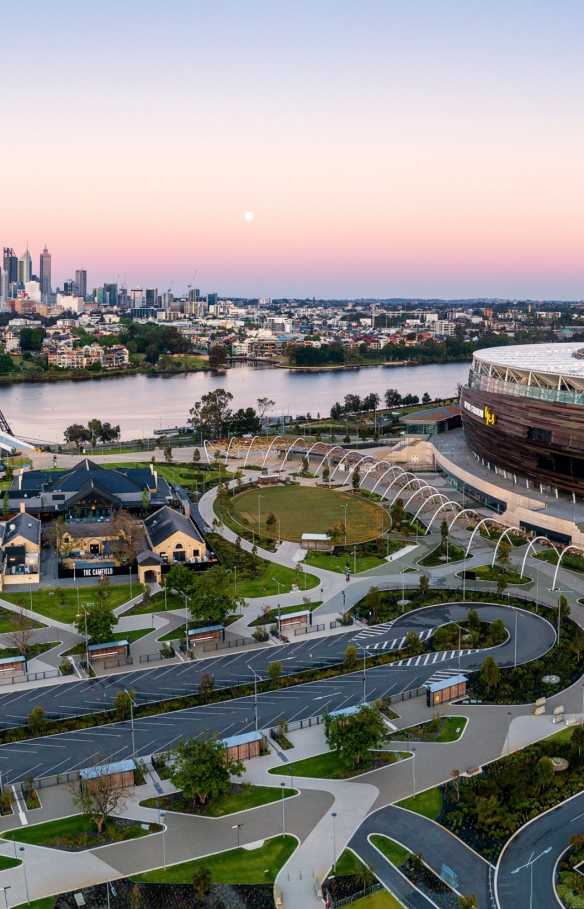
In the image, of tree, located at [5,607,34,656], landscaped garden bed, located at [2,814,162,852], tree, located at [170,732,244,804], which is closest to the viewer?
landscaped garden bed, located at [2,814,162,852]

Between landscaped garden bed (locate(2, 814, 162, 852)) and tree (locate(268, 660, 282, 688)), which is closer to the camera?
landscaped garden bed (locate(2, 814, 162, 852))

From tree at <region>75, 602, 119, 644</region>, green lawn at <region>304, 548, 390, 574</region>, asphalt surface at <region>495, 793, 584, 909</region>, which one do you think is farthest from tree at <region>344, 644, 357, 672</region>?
green lawn at <region>304, 548, 390, 574</region>

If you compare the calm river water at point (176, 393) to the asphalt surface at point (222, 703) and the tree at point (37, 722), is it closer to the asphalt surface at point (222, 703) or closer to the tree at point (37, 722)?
the asphalt surface at point (222, 703)

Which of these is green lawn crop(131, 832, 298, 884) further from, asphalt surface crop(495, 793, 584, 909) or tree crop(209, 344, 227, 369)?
tree crop(209, 344, 227, 369)

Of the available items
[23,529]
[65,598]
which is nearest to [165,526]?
[23,529]

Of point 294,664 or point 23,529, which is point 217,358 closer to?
point 23,529

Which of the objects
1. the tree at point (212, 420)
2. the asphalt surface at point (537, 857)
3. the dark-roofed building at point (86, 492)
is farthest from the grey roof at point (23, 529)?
the tree at point (212, 420)

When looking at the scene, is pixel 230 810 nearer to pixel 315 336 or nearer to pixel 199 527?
pixel 199 527
